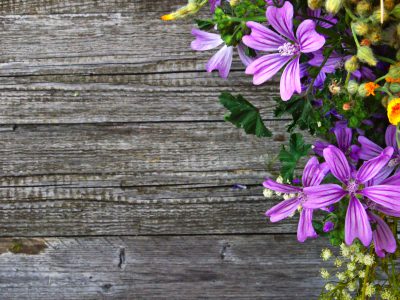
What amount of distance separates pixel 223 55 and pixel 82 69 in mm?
373

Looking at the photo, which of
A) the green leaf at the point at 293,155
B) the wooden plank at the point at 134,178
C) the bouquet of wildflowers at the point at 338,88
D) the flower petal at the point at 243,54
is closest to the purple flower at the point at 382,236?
the bouquet of wildflowers at the point at 338,88

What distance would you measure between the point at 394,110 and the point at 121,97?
56cm

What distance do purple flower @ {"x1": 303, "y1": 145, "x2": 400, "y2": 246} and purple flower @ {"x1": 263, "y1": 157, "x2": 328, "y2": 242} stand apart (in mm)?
38

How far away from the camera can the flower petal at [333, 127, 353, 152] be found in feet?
2.19

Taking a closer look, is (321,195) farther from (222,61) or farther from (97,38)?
(97,38)

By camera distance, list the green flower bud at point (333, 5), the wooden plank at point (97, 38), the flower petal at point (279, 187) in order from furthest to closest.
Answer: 1. the wooden plank at point (97, 38)
2. the flower petal at point (279, 187)
3. the green flower bud at point (333, 5)

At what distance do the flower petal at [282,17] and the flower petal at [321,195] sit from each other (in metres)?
0.15

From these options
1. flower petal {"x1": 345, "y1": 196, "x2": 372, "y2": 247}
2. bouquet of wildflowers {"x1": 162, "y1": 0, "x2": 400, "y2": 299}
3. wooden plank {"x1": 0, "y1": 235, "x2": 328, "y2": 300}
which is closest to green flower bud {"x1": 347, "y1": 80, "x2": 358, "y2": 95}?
bouquet of wildflowers {"x1": 162, "y1": 0, "x2": 400, "y2": 299}

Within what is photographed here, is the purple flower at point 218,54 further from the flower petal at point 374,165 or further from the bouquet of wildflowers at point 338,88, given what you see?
the flower petal at point 374,165

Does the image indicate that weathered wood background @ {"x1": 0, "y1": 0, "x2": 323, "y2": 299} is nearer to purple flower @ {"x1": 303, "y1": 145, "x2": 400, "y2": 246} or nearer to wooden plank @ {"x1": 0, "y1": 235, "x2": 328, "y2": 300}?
wooden plank @ {"x1": 0, "y1": 235, "x2": 328, "y2": 300}

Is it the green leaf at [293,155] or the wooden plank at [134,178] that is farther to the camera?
the wooden plank at [134,178]

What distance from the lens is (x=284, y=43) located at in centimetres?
62

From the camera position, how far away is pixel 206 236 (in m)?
1.07

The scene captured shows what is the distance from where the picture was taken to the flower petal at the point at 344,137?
2.19ft
